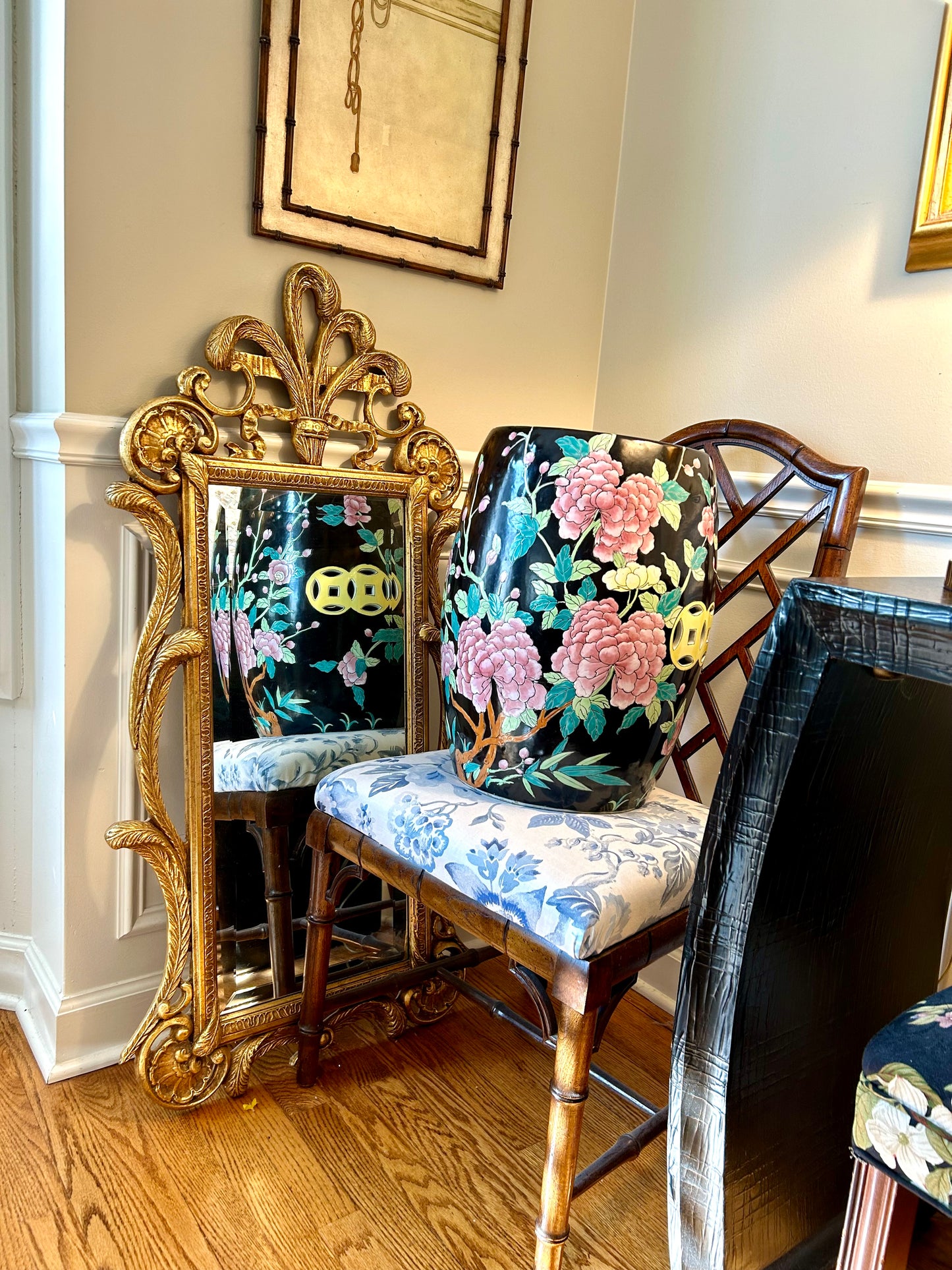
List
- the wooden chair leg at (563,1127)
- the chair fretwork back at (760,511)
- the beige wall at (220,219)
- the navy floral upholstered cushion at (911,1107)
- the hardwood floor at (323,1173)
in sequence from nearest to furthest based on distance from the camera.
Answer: the navy floral upholstered cushion at (911,1107) → the wooden chair leg at (563,1127) → the hardwood floor at (323,1173) → the beige wall at (220,219) → the chair fretwork back at (760,511)

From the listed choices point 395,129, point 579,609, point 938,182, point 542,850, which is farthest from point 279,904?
point 938,182

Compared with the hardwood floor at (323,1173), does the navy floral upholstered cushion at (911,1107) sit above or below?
above

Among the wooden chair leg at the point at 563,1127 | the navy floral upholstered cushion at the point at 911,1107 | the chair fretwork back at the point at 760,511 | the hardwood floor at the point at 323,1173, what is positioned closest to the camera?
the navy floral upholstered cushion at the point at 911,1107

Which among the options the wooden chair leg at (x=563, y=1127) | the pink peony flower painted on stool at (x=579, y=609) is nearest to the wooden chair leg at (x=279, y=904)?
the pink peony flower painted on stool at (x=579, y=609)

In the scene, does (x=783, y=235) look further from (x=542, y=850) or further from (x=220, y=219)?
(x=542, y=850)

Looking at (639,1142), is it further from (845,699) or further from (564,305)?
(564,305)

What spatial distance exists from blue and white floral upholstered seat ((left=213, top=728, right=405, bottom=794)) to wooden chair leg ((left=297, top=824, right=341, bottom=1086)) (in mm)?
156

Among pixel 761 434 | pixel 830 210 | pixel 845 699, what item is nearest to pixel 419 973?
pixel 845 699

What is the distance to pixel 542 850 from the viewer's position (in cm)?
95

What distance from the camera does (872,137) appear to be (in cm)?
131

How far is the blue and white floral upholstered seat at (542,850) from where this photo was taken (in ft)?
2.98

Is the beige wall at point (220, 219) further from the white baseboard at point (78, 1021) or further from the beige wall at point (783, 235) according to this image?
the white baseboard at point (78, 1021)

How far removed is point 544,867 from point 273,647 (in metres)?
0.60

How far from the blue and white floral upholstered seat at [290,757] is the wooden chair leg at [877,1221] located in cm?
89
